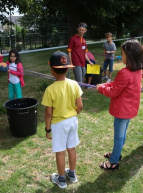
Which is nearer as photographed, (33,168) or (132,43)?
(132,43)

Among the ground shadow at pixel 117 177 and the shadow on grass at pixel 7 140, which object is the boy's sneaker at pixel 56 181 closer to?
the ground shadow at pixel 117 177

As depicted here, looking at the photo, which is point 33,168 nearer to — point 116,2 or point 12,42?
point 116,2

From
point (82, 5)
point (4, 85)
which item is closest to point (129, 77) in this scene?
point (4, 85)

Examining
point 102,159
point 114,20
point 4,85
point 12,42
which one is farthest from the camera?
point 114,20

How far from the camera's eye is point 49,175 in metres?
3.06

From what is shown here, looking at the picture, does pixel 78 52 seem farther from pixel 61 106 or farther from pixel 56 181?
pixel 56 181

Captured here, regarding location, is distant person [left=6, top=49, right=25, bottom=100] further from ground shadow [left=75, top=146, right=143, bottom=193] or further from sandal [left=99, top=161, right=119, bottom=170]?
ground shadow [left=75, top=146, right=143, bottom=193]

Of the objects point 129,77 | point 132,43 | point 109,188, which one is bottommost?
point 109,188

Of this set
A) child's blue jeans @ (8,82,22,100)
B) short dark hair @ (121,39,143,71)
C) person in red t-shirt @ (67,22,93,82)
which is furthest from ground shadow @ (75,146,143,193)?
person in red t-shirt @ (67,22,93,82)

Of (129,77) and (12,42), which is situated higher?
(12,42)

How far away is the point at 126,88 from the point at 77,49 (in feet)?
10.9

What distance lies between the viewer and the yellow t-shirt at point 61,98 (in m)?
2.43

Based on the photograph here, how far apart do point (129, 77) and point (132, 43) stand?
1.27ft

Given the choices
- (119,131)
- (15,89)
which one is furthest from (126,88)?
(15,89)
